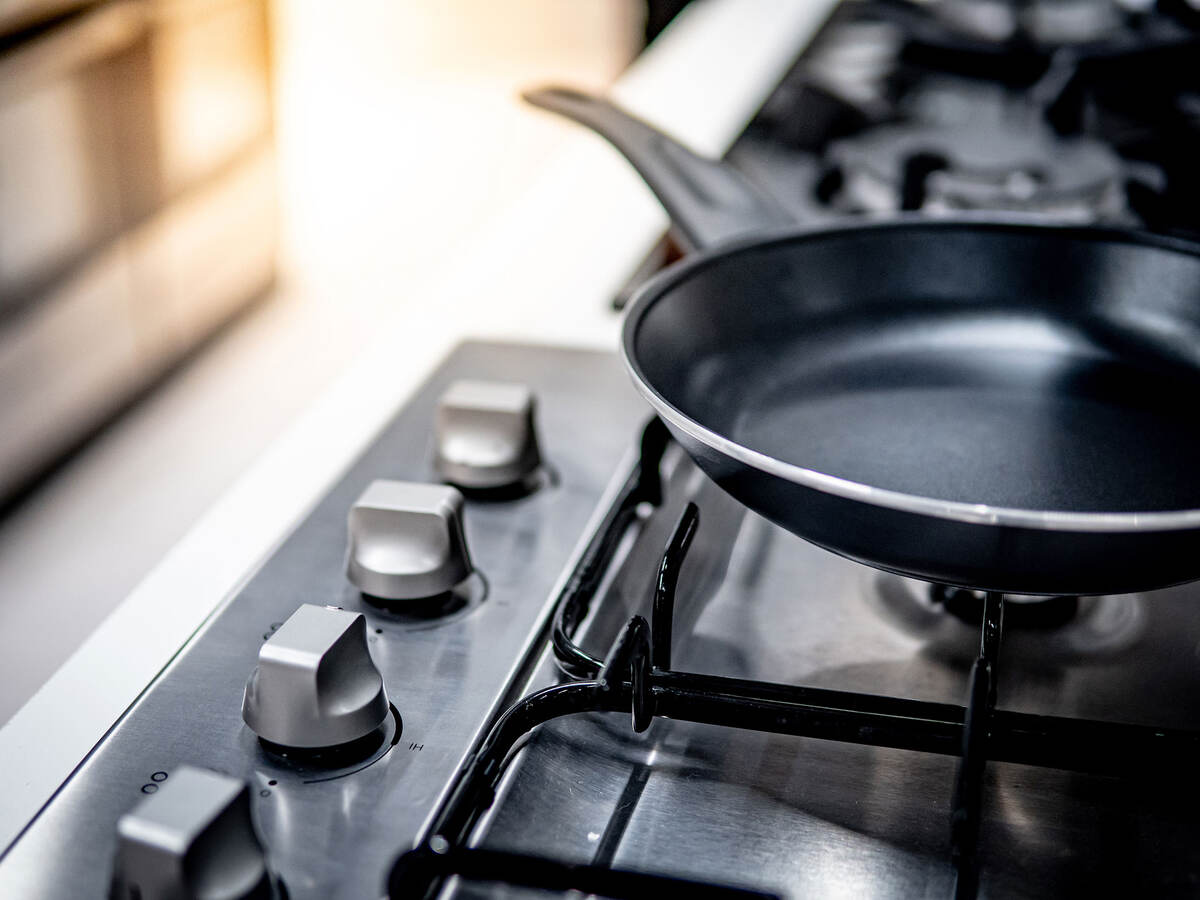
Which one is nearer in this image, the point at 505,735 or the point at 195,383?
the point at 505,735

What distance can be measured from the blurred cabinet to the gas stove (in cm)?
68

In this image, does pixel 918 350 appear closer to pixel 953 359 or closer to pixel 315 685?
pixel 953 359

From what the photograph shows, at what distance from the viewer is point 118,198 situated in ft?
4.07

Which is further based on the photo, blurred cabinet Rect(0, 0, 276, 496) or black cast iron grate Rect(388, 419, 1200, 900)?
blurred cabinet Rect(0, 0, 276, 496)

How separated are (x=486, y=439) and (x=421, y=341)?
17 centimetres

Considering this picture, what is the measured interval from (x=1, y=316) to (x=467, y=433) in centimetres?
74

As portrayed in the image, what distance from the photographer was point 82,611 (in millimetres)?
688

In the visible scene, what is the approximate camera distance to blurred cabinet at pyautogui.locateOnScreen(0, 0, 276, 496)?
1055 millimetres

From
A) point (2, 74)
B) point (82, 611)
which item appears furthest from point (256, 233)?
point (82, 611)

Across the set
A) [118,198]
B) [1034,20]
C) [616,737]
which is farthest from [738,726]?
[118,198]

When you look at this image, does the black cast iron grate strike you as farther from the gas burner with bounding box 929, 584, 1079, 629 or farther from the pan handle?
the pan handle

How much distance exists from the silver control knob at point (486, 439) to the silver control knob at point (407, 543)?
6 cm

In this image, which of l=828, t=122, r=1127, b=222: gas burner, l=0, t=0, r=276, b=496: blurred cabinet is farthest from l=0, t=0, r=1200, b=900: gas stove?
l=0, t=0, r=276, b=496: blurred cabinet

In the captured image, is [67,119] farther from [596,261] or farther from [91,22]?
[596,261]
